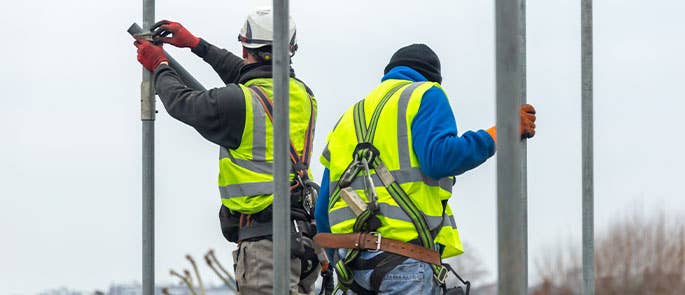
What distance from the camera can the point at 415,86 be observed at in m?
5.51

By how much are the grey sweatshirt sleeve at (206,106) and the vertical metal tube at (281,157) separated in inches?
77.1

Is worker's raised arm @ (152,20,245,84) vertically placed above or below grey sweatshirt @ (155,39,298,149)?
above

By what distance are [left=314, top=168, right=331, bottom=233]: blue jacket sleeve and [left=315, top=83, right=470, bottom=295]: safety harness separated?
19 centimetres

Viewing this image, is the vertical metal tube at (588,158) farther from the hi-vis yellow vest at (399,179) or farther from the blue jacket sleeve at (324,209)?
the blue jacket sleeve at (324,209)

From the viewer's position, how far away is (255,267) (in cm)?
623

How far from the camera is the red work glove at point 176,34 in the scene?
20.6 feet

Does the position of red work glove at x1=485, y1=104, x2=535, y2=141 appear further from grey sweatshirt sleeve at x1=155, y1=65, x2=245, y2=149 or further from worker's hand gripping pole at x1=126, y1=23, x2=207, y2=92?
worker's hand gripping pole at x1=126, y1=23, x2=207, y2=92

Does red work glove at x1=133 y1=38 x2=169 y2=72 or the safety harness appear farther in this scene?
red work glove at x1=133 y1=38 x2=169 y2=72

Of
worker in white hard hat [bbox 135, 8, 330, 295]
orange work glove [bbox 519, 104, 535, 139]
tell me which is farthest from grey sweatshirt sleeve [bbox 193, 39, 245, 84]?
orange work glove [bbox 519, 104, 535, 139]

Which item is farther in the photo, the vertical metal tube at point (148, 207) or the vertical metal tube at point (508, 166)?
the vertical metal tube at point (148, 207)

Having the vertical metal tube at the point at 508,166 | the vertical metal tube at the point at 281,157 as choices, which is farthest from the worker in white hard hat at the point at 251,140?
the vertical metal tube at the point at 508,166

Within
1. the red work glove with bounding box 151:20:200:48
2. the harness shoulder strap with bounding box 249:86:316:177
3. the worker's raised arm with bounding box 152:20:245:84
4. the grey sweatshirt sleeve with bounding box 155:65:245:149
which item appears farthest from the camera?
the worker's raised arm with bounding box 152:20:245:84

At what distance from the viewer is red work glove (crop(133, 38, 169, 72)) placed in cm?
612

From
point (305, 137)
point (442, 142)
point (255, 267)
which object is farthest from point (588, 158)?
point (255, 267)
